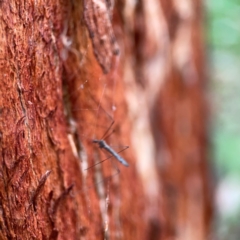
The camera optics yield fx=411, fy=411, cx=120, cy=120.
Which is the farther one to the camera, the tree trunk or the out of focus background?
the out of focus background

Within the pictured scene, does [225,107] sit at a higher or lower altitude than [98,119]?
higher

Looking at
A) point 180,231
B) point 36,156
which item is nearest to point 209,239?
point 180,231

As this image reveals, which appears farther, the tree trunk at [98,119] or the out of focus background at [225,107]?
the out of focus background at [225,107]

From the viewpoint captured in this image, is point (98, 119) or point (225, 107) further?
point (225, 107)

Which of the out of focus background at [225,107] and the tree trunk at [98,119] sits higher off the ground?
the out of focus background at [225,107]

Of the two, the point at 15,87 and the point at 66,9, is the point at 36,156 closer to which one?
the point at 15,87
